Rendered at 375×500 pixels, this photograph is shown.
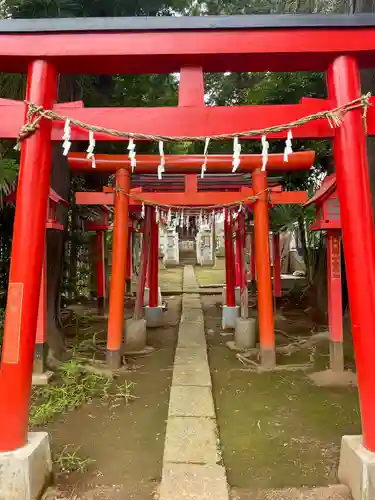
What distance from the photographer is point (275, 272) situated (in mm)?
12531

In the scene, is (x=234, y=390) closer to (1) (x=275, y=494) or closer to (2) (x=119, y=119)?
(1) (x=275, y=494)

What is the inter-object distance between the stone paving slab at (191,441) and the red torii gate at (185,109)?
1269 millimetres

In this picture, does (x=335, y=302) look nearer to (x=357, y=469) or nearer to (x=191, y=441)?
(x=191, y=441)

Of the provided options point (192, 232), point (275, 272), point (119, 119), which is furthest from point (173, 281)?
point (119, 119)

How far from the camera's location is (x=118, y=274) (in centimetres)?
658

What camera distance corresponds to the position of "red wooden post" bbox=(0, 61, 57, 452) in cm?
290

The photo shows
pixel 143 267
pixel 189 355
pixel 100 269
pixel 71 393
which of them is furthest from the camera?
pixel 100 269

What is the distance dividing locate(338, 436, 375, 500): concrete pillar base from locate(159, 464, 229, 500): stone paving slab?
0.88 metres

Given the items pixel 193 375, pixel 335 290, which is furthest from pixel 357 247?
pixel 193 375

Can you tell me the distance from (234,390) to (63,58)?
435cm

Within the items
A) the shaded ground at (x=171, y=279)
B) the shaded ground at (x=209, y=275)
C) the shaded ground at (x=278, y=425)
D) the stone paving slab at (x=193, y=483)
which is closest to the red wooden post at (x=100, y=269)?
the shaded ground at (x=278, y=425)

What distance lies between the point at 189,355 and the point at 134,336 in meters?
1.29

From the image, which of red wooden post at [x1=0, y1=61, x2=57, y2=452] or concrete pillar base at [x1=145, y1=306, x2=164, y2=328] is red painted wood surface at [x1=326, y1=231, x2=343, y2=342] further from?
concrete pillar base at [x1=145, y1=306, x2=164, y2=328]

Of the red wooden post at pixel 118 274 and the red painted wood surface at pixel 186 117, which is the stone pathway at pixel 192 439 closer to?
the red wooden post at pixel 118 274
